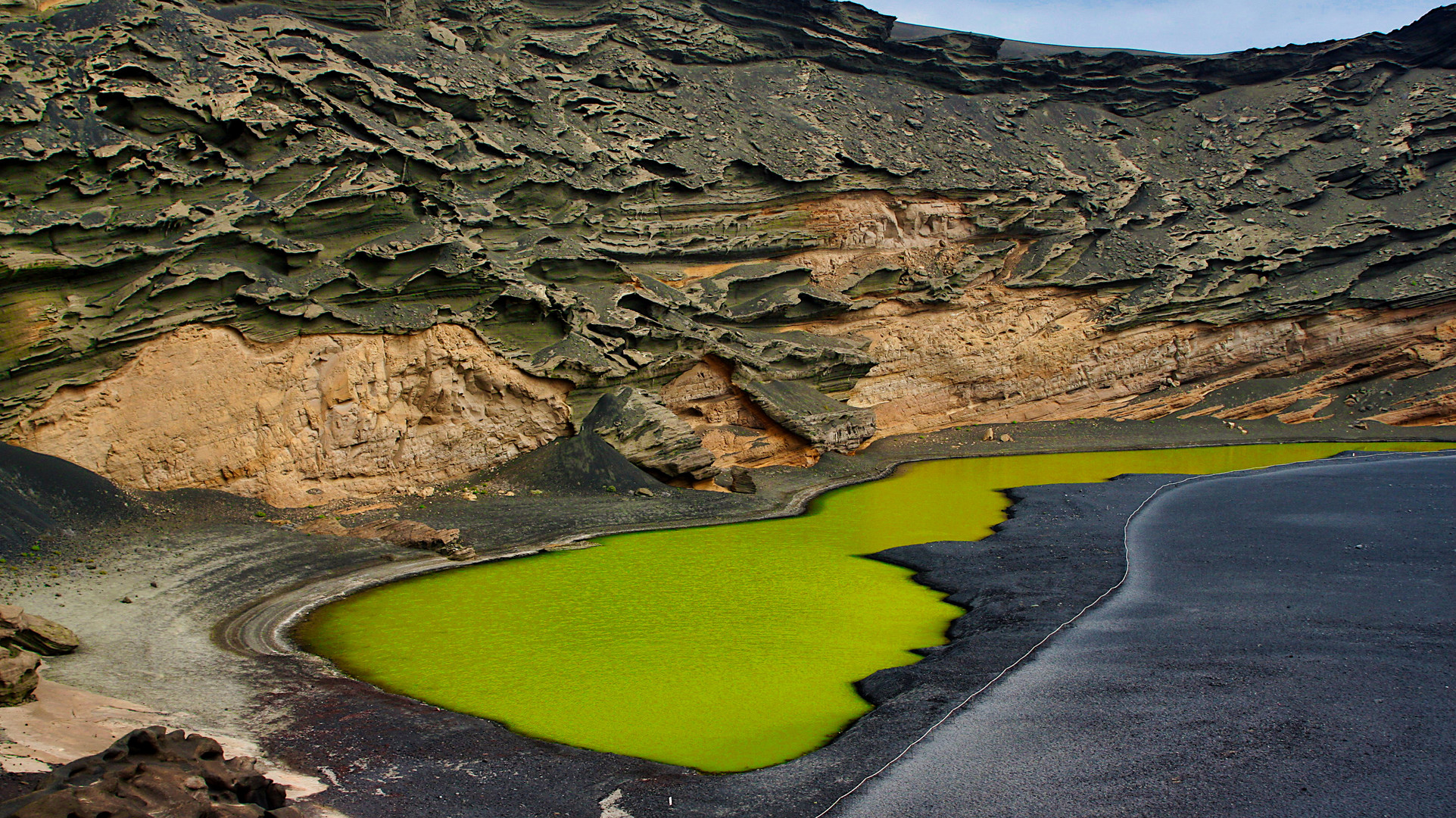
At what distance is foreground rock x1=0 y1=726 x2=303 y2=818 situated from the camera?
4.45 m

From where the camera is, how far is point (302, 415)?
17812mm

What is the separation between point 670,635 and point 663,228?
18607 millimetres

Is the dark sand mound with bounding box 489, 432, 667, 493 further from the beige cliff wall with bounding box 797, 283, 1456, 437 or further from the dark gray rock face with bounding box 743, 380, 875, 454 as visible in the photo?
the beige cliff wall with bounding box 797, 283, 1456, 437

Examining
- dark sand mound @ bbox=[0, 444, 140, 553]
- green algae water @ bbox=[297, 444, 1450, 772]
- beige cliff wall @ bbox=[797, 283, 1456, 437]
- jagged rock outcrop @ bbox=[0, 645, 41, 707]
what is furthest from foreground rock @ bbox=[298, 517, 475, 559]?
beige cliff wall @ bbox=[797, 283, 1456, 437]

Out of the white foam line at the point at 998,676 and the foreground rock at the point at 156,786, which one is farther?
the white foam line at the point at 998,676

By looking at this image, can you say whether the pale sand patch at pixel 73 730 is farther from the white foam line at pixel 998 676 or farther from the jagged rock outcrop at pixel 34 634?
the white foam line at pixel 998 676

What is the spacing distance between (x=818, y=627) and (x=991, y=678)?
10.7 ft

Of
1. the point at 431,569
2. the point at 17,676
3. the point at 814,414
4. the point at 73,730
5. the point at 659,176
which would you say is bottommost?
the point at 431,569

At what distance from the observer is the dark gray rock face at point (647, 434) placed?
21344mm

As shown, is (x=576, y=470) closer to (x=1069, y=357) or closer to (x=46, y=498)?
(x=46, y=498)

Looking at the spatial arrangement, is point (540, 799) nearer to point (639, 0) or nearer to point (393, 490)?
point (393, 490)

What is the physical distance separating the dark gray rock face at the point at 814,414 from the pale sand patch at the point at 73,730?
740 inches

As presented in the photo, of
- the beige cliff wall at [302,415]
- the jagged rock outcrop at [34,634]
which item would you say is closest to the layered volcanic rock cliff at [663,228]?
the beige cliff wall at [302,415]

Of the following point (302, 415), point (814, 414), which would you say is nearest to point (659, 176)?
→ point (814, 414)
